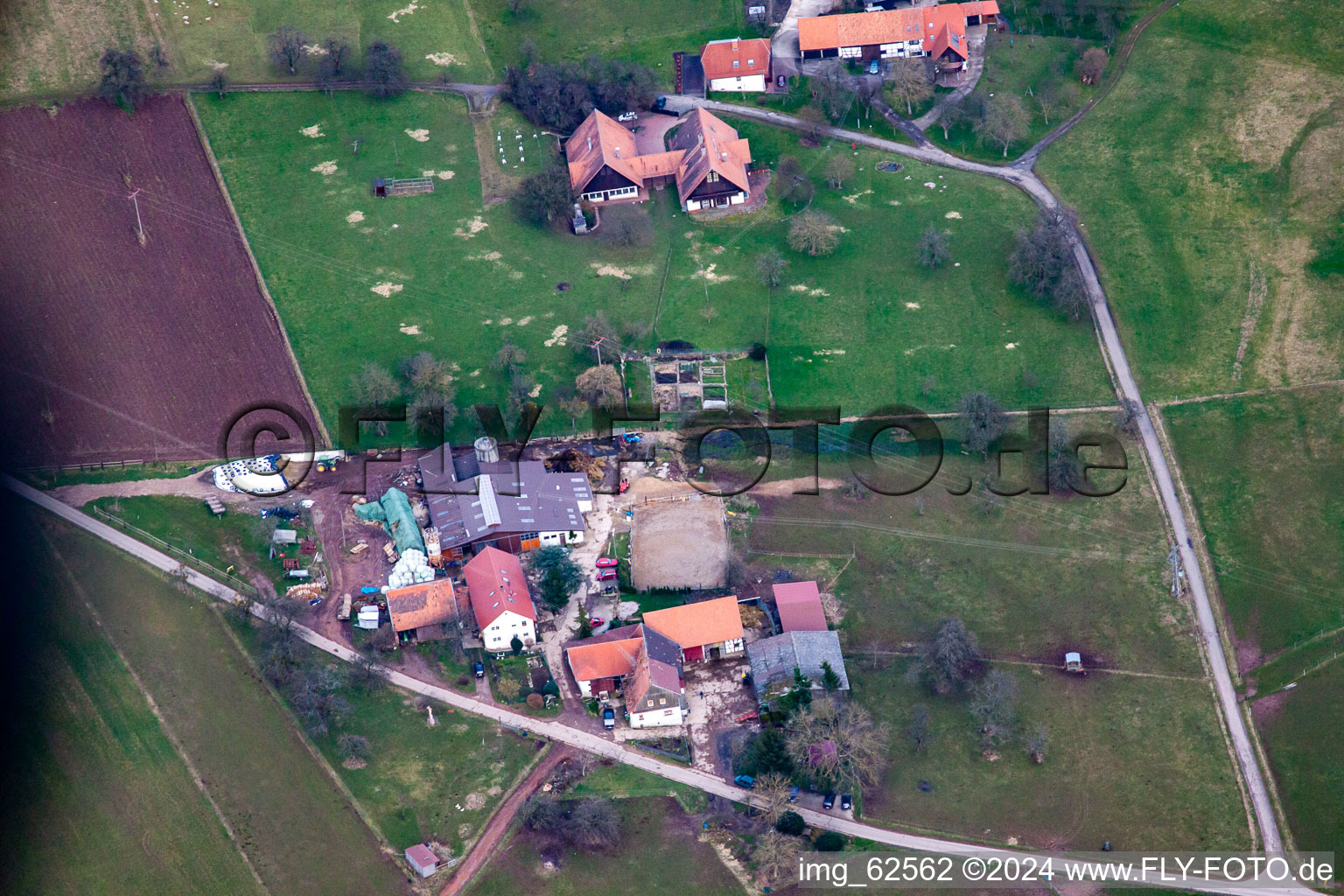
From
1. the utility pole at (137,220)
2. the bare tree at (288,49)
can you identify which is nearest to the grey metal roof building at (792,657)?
the utility pole at (137,220)

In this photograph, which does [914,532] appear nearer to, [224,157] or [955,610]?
[955,610]

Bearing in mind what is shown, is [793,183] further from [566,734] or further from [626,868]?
[626,868]

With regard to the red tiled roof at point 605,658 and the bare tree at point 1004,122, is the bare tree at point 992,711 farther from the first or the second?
the bare tree at point 1004,122

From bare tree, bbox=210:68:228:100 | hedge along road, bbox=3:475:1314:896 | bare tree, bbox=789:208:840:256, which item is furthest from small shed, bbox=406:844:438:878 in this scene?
bare tree, bbox=210:68:228:100

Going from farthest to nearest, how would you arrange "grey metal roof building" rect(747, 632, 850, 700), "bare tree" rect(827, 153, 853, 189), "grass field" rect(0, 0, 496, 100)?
"grass field" rect(0, 0, 496, 100) → "bare tree" rect(827, 153, 853, 189) → "grey metal roof building" rect(747, 632, 850, 700)

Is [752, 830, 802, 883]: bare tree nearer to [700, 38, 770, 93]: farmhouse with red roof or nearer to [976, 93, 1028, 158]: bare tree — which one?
[976, 93, 1028, 158]: bare tree

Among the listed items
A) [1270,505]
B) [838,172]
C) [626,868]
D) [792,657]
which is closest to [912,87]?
[838,172]

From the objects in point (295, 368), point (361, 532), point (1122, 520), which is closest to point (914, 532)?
point (1122, 520)

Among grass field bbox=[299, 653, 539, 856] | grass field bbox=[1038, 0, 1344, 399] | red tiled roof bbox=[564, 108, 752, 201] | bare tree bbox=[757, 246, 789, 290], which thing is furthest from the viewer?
red tiled roof bbox=[564, 108, 752, 201]
